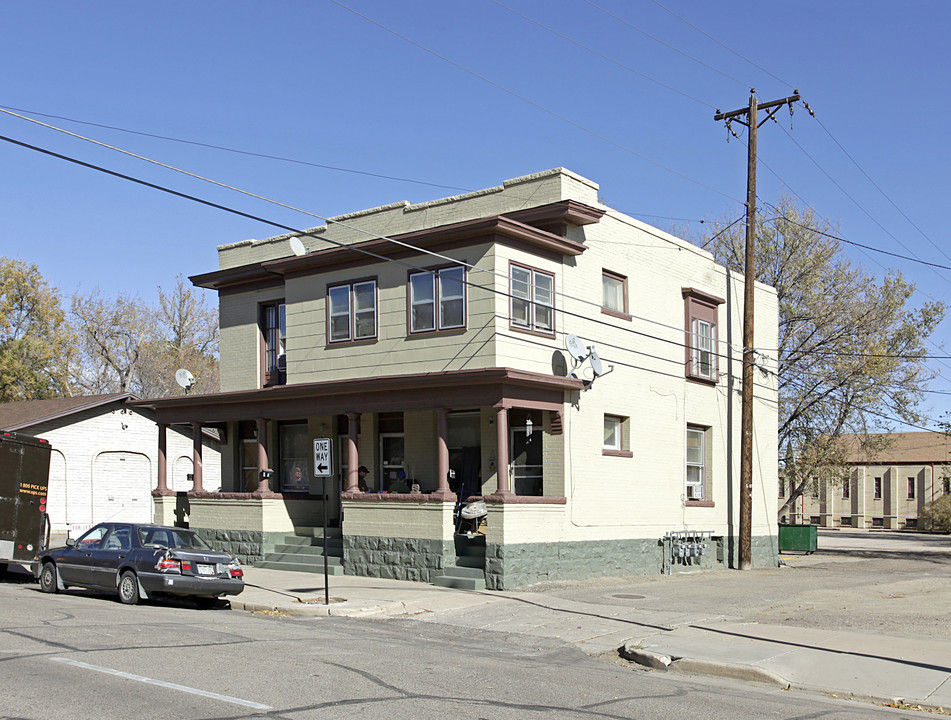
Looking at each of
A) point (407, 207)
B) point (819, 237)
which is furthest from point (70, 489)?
point (819, 237)

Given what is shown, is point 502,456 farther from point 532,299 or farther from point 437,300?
point 437,300

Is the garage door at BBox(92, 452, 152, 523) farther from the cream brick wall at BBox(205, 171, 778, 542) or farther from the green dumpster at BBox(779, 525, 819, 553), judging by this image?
the green dumpster at BBox(779, 525, 819, 553)

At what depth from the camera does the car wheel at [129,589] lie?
55.6ft

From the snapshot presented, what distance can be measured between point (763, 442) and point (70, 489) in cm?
2251

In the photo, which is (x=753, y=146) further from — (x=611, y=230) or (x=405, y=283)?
(x=405, y=283)

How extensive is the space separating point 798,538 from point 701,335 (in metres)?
12.2

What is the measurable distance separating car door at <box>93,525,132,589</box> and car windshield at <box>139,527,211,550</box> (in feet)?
0.89

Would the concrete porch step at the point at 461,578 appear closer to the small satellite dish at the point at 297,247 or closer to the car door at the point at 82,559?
the car door at the point at 82,559

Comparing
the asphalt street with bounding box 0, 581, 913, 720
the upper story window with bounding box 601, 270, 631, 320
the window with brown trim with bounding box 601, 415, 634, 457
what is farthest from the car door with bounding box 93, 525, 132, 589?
the upper story window with bounding box 601, 270, 631, 320

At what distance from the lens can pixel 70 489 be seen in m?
32.1

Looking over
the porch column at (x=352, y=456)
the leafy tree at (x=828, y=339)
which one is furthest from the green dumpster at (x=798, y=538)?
the porch column at (x=352, y=456)

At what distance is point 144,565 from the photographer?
1686 cm

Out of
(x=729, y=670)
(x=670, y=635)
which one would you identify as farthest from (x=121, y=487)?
(x=729, y=670)

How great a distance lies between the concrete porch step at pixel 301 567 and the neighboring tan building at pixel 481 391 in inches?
16.2
